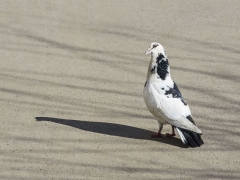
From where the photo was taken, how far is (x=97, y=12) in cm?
874

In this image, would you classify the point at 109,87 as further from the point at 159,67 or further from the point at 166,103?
the point at 166,103

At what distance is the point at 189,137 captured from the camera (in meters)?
5.89

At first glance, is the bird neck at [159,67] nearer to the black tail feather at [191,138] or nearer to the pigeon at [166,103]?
the pigeon at [166,103]

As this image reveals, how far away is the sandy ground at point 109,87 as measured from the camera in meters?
5.75

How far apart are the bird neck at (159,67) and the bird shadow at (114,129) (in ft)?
2.01

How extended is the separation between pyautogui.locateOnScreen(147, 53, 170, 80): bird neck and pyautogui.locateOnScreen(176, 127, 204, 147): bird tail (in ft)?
1.71

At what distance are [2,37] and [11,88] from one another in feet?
4.49

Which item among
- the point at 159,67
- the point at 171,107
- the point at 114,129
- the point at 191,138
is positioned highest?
the point at 159,67

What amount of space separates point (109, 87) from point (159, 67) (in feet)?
3.82

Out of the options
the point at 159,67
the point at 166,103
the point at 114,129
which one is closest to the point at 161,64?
the point at 159,67

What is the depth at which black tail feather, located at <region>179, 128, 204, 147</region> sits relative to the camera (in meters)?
5.87

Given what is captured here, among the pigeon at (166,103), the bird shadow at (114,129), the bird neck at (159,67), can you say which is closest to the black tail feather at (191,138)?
the pigeon at (166,103)

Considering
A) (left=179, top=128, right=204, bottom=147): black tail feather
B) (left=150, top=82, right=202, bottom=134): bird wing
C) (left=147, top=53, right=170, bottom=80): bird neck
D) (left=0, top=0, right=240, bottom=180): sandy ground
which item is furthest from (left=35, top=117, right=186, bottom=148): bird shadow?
(left=147, top=53, right=170, bottom=80): bird neck

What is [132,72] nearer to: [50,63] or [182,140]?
[50,63]
